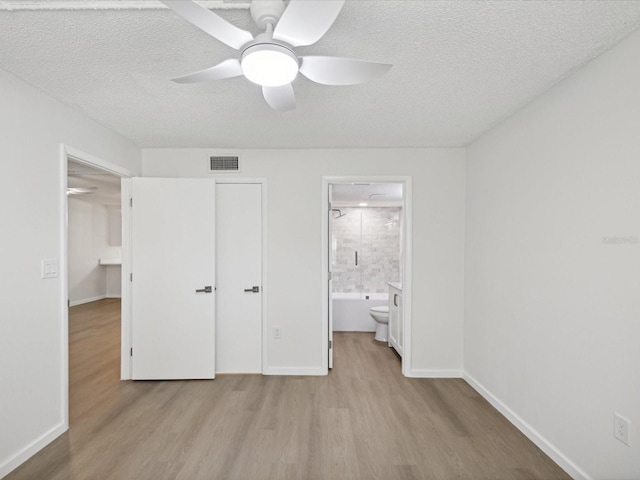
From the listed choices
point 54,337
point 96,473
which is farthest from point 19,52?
point 96,473

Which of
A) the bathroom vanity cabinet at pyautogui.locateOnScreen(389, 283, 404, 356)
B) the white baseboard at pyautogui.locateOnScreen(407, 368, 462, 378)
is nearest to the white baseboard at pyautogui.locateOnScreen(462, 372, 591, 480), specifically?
the white baseboard at pyautogui.locateOnScreen(407, 368, 462, 378)

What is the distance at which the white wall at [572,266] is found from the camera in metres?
1.64

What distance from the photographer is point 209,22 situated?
1.19 meters

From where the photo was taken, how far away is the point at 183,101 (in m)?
2.39

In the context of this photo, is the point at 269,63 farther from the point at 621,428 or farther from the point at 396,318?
the point at 396,318

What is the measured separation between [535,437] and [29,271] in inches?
140

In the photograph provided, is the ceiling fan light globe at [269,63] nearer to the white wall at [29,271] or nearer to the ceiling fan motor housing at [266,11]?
the ceiling fan motor housing at [266,11]

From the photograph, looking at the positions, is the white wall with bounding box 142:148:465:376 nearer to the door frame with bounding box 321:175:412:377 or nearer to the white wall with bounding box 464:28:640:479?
the door frame with bounding box 321:175:412:377

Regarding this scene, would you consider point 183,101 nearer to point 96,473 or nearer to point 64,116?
point 64,116

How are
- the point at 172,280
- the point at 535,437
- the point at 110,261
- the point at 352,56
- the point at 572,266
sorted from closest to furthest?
the point at 352,56 < the point at 572,266 < the point at 535,437 < the point at 172,280 < the point at 110,261

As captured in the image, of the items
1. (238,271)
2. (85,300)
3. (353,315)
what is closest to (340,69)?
(238,271)

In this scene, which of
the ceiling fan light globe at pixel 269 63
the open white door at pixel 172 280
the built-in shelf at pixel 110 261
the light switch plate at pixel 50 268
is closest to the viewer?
the ceiling fan light globe at pixel 269 63

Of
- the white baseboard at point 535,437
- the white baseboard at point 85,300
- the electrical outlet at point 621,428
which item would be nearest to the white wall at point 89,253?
the white baseboard at point 85,300

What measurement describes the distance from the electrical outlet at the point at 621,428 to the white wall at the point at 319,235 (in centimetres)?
176
